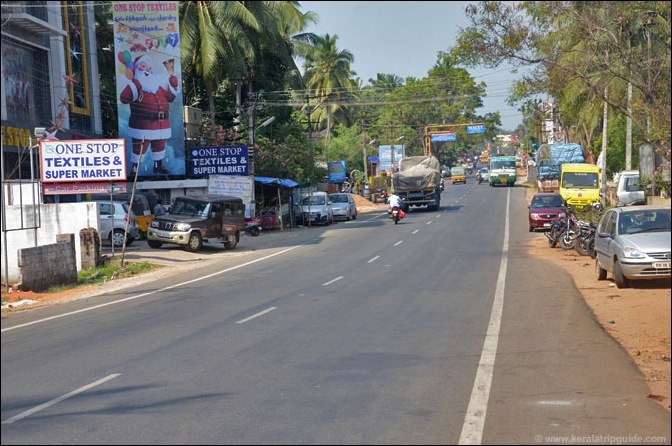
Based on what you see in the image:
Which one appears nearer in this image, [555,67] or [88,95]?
[555,67]

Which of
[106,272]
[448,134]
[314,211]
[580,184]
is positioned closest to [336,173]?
[314,211]

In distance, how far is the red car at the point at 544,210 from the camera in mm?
34750

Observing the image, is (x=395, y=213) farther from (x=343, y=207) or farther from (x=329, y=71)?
(x=329, y=71)

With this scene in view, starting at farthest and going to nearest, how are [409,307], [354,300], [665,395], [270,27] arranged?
[270,27] < [354,300] < [409,307] < [665,395]

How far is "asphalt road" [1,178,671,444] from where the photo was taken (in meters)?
7.59

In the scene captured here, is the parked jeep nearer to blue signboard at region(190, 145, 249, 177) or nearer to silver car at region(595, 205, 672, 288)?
blue signboard at region(190, 145, 249, 177)

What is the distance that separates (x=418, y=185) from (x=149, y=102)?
1872 centimetres

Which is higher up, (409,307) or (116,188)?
(116,188)

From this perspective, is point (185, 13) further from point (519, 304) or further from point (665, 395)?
point (665, 395)

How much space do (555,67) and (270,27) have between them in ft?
99.7

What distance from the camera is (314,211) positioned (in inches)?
1825

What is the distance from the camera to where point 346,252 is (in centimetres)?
2925

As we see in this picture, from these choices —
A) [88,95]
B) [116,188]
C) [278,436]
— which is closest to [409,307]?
[278,436]

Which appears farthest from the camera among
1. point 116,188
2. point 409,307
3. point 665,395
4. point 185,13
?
point 185,13
